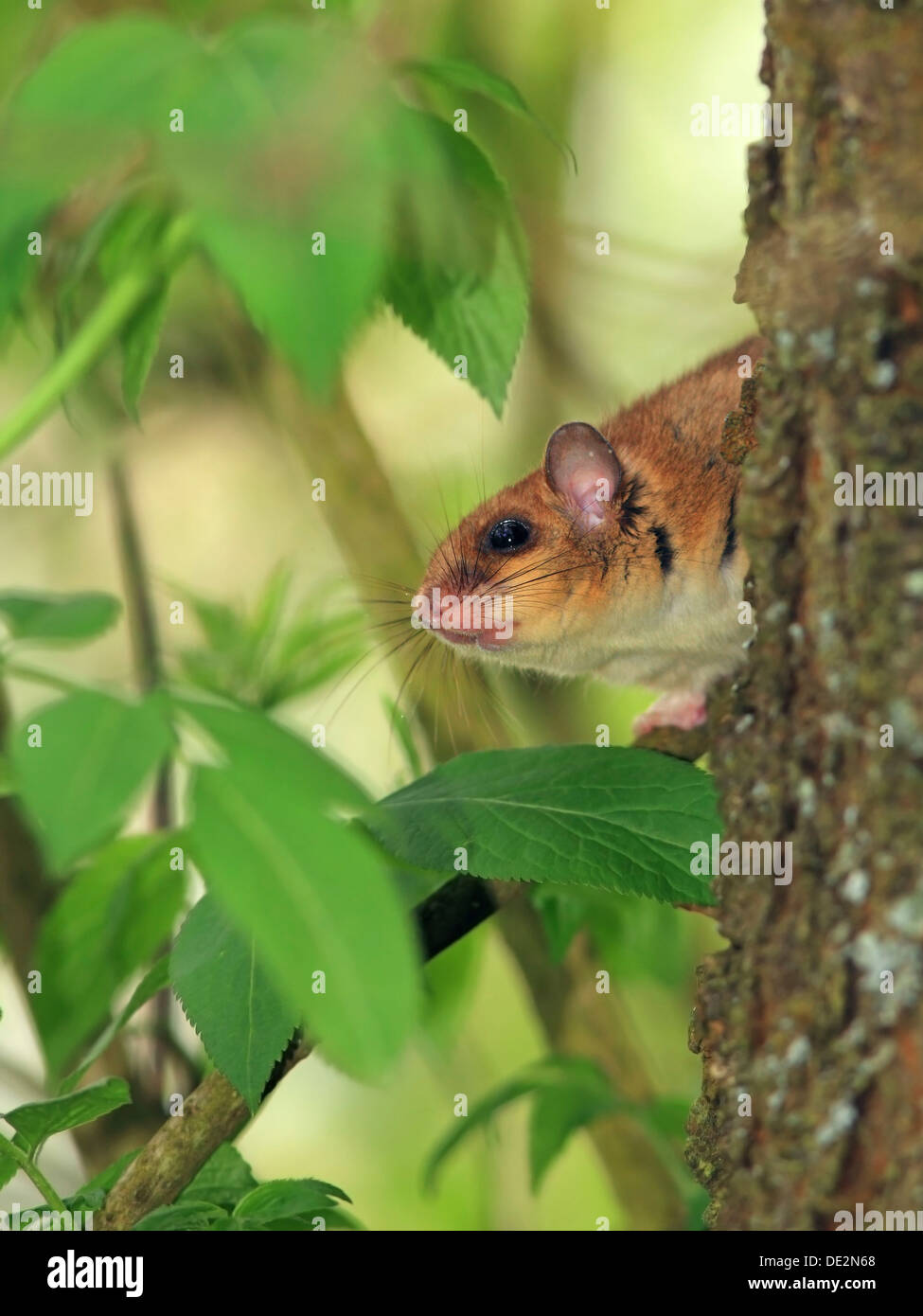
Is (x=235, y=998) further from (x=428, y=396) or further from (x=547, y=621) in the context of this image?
(x=428, y=396)

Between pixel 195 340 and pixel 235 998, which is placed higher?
pixel 195 340

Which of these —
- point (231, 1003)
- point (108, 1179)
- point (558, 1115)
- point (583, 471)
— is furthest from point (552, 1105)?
point (583, 471)

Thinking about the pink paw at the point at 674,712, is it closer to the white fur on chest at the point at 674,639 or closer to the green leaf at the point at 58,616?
the white fur on chest at the point at 674,639

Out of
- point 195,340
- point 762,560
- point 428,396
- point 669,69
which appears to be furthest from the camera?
point 428,396

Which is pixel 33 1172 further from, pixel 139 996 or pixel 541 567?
pixel 541 567

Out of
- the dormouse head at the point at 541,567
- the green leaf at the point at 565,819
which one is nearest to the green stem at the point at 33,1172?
the green leaf at the point at 565,819

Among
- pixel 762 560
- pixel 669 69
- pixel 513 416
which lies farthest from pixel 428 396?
pixel 762 560

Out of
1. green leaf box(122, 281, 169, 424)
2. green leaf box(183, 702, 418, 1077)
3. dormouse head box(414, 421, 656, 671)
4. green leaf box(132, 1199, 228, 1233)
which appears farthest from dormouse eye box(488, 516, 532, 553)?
green leaf box(183, 702, 418, 1077)
